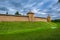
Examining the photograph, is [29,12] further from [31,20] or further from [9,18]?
[9,18]

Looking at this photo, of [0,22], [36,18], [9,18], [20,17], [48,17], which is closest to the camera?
[0,22]

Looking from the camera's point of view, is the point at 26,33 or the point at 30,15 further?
the point at 30,15

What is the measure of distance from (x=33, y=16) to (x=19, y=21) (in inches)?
252

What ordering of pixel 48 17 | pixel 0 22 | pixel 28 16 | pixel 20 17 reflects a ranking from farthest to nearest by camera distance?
pixel 48 17 < pixel 28 16 < pixel 20 17 < pixel 0 22

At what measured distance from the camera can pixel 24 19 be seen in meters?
38.8

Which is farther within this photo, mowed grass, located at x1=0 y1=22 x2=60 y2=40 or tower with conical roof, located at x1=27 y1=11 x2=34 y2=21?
tower with conical roof, located at x1=27 y1=11 x2=34 y2=21

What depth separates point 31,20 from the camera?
4172cm

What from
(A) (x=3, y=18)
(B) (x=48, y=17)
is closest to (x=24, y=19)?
(A) (x=3, y=18)

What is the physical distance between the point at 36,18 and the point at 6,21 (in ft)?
36.7

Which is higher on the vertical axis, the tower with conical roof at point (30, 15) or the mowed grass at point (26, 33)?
the tower with conical roof at point (30, 15)

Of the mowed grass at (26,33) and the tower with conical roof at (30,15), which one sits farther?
the tower with conical roof at (30,15)

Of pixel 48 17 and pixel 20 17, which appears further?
pixel 48 17

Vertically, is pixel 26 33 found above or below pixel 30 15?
below

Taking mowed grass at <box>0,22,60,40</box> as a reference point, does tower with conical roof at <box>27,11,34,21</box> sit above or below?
above
